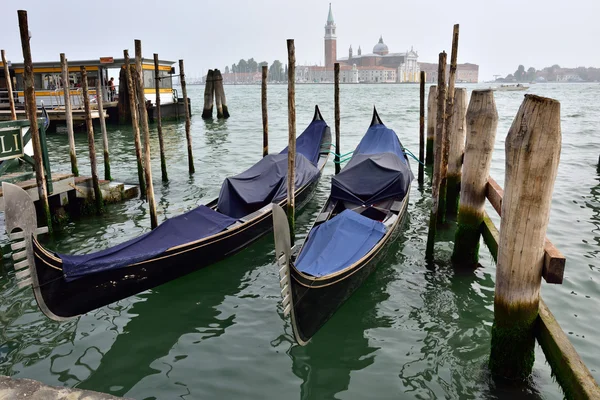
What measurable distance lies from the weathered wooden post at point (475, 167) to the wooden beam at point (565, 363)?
2149 millimetres

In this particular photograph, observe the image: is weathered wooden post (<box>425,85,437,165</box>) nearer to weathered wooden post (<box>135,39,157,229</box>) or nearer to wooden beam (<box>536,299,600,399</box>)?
weathered wooden post (<box>135,39,157,229</box>)

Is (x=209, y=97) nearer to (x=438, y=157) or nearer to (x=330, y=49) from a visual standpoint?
(x=438, y=157)

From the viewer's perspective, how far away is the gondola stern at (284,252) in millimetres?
3738

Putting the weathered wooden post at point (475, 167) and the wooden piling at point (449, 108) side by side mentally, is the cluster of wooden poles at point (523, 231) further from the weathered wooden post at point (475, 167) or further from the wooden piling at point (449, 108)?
the wooden piling at point (449, 108)

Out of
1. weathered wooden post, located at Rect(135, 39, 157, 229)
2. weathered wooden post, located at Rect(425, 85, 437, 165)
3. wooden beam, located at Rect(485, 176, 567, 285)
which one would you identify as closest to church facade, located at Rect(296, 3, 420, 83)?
weathered wooden post, located at Rect(425, 85, 437, 165)

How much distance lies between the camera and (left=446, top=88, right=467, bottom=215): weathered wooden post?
694 centimetres

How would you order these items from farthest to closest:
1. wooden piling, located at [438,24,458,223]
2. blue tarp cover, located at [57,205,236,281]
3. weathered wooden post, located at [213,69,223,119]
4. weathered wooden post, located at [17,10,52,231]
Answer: weathered wooden post, located at [213,69,223,119] < wooden piling, located at [438,24,458,223] < weathered wooden post, located at [17,10,52,231] < blue tarp cover, located at [57,205,236,281]

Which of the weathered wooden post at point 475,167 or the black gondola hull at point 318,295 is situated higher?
the weathered wooden post at point 475,167

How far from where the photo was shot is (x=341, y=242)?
18.1 ft

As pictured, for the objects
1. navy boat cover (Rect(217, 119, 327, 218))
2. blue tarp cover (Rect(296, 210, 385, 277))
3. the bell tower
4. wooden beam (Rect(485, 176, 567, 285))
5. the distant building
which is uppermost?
the bell tower

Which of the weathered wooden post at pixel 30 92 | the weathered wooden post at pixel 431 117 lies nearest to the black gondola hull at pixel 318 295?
the weathered wooden post at pixel 30 92

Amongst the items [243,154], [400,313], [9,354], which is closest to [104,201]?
[9,354]

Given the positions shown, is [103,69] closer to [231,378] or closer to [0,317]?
[0,317]

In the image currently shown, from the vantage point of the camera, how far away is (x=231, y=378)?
414 centimetres
